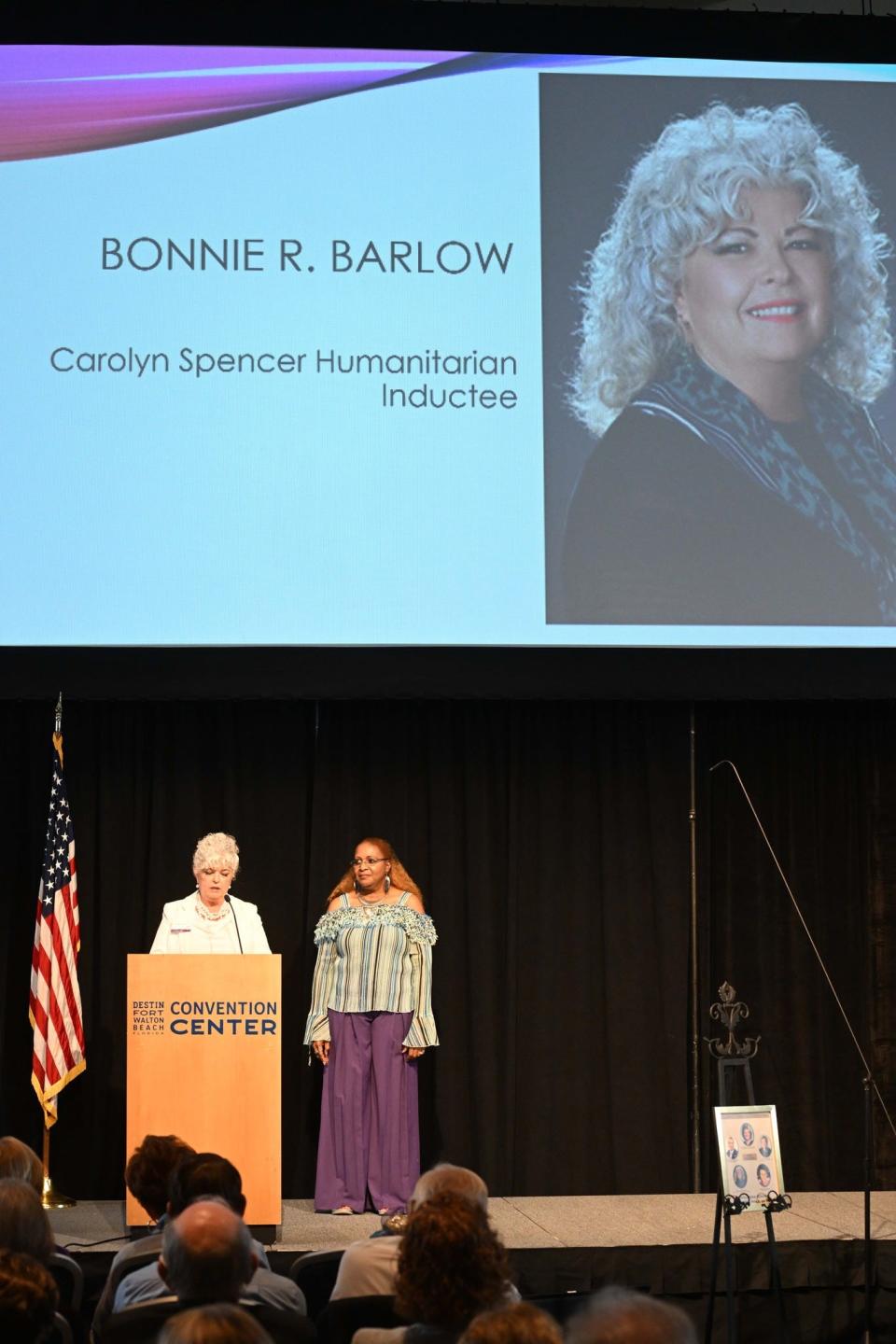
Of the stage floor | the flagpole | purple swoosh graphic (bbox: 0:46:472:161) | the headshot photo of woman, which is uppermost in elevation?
purple swoosh graphic (bbox: 0:46:472:161)

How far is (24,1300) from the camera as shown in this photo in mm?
2443

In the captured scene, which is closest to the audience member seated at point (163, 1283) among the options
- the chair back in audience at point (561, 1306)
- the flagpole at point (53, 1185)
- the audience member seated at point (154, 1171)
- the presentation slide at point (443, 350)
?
the audience member seated at point (154, 1171)

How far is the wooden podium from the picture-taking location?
18.5 ft

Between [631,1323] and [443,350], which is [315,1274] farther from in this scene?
[443,350]

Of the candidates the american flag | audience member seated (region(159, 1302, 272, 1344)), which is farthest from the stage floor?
audience member seated (region(159, 1302, 272, 1344))

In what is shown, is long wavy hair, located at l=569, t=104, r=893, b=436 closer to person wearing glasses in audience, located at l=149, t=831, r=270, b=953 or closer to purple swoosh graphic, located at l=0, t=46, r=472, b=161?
purple swoosh graphic, located at l=0, t=46, r=472, b=161

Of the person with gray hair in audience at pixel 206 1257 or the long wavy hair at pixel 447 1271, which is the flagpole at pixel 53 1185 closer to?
the person with gray hair in audience at pixel 206 1257

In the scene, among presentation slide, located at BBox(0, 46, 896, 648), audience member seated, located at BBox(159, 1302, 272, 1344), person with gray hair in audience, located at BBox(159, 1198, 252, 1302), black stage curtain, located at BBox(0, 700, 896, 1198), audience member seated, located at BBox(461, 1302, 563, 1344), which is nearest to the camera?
audience member seated, located at BBox(159, 1302, 272, 1344)

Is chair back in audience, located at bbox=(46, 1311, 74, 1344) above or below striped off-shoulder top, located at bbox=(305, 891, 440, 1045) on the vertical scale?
Answer: below

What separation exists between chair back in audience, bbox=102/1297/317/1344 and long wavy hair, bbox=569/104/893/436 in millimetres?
3988

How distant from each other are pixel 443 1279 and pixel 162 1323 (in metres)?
0.51

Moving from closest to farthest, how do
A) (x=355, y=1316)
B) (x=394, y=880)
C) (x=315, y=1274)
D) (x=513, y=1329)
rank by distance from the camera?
(x=513, y=1329)
(x=355, y=1316)
(x=315, y=1274)
(x=394, y=880)

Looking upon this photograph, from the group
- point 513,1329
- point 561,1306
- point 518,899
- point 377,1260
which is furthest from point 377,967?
point 513,1329

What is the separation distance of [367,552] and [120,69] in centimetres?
204
